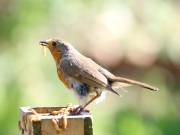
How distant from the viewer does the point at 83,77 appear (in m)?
4.27

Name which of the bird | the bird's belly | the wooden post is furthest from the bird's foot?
the bird's belly

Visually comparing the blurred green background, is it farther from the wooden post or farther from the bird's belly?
the wooden post

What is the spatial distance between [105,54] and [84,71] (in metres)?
4.88

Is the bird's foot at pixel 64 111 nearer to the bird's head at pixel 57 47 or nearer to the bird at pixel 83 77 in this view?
the bird at pixel 83 77

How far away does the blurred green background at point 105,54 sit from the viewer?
678 cm

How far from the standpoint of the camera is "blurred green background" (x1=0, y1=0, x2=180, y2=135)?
22.2 feet

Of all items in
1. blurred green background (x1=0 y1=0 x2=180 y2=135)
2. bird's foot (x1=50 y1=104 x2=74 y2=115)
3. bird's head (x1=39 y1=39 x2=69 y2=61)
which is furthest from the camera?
blurred green background (x1=0 y1=0 x2=180 y2=135)

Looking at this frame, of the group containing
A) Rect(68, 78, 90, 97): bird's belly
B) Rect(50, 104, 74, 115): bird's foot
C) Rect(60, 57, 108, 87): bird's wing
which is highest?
Rect(60, 57, 108, 87): bird's wing

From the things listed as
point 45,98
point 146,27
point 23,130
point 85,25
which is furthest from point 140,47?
point 23,130

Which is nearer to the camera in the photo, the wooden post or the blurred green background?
the wooden post

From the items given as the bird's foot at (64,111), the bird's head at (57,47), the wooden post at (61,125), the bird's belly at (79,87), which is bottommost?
the wooden post at (61,125)

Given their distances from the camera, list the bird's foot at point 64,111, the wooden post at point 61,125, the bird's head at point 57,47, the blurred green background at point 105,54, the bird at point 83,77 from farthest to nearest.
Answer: the blurred green background at point 105,54 < the bird's head at point 57,47 < the bird at point 83,77 < the bird's foot at point 64,111 < the wooden post at point 61,125

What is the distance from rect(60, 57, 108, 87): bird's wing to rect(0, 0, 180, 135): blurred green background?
6.07 ft

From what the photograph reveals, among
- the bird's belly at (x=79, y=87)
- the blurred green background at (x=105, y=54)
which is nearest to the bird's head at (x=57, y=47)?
the bird's belly at (x=79, y=87)
